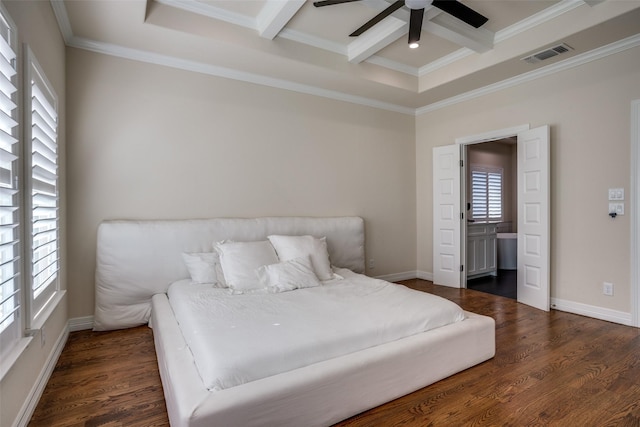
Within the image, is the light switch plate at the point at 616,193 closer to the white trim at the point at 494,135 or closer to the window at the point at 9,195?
the white trim at the point at 494,135

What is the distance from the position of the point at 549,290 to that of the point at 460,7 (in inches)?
122

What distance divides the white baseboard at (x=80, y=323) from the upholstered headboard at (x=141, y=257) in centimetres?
16

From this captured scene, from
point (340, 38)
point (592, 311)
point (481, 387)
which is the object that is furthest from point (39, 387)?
point (592, 311)

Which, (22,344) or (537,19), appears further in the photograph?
(537,19)

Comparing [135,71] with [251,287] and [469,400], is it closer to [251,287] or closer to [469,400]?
[251,287]

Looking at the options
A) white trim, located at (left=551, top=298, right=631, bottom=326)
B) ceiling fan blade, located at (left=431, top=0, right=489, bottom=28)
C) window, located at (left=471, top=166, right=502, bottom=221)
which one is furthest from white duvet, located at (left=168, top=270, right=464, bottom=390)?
window, located at (left=471, top=166, right=502, bottom=221)

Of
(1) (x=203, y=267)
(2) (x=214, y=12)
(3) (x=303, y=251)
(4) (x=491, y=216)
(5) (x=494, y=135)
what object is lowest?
(1) (x=203, y=267)

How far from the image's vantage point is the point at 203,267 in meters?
3.17

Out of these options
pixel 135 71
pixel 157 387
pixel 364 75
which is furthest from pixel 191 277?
pixel 364 75

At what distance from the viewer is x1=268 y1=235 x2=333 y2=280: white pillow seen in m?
3.38

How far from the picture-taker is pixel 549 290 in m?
3.71

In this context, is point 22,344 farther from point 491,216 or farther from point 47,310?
point 491,216

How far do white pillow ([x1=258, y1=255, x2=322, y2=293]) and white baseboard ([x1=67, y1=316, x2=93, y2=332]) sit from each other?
170cm

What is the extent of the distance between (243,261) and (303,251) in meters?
0.65
